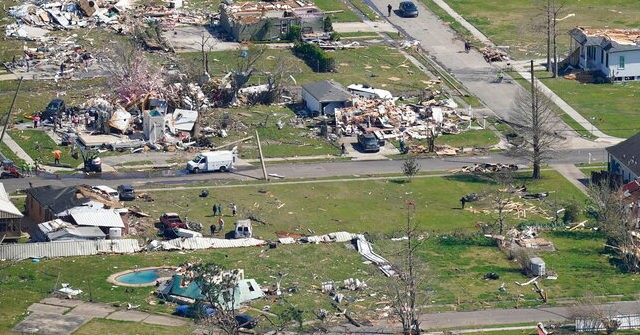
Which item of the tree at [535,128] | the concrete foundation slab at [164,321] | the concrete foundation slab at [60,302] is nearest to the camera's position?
the concrete foundation slab at [164,321]

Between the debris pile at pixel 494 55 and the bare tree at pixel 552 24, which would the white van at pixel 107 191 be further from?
the debris pile at pixel 494 55

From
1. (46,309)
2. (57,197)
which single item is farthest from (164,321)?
(57,197)

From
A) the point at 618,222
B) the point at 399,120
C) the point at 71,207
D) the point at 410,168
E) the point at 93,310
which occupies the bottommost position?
the point at 399,120

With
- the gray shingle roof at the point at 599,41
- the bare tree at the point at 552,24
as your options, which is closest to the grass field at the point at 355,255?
the gray shingle roof at the point at 599,41

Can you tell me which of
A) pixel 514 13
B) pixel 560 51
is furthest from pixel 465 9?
pixel 560 51

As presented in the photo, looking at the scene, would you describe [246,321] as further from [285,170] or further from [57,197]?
[285,170]
